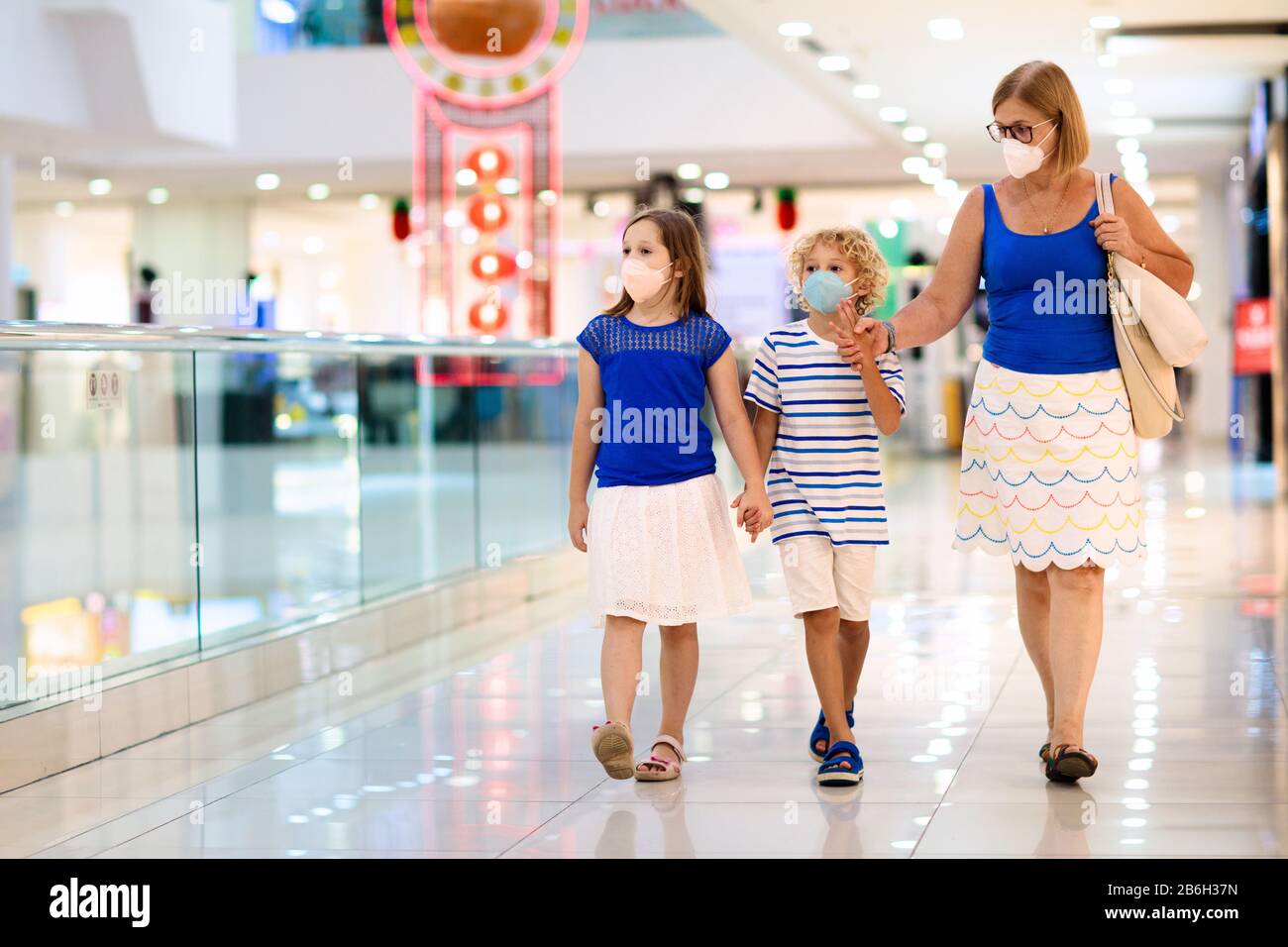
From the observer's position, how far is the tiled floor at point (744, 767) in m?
3.01

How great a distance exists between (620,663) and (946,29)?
835 cm

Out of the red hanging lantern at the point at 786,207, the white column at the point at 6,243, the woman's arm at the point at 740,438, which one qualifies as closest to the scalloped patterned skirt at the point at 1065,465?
the woman's arm at the point at 740,438

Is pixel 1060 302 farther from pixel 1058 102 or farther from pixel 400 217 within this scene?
pixel 400 217

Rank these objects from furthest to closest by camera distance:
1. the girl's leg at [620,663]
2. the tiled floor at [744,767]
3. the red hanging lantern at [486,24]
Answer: the red hanging lantern at [486,24], the girl's leg at [620,663], the tiled floor at [744,767]

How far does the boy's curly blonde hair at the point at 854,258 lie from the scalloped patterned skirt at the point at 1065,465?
298mm

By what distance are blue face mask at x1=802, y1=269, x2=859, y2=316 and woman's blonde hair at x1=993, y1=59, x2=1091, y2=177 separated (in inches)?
19.6

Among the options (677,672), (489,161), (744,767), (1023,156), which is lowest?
(744,767)

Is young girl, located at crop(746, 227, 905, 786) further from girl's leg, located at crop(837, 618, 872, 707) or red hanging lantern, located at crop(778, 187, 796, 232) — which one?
red hanging lantern, located at crop(778, 187, 796, 232)

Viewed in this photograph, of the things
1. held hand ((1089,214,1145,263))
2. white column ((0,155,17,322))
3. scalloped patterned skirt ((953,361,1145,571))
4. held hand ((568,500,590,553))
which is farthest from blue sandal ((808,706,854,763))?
white column ((0,155,17,322))

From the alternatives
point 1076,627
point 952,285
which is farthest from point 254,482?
point 1076,627

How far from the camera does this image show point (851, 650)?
12.2ft

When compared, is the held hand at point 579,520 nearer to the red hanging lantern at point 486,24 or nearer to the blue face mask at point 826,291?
the blue face mask at point 826,291

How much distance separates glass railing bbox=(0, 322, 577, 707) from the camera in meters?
4.89

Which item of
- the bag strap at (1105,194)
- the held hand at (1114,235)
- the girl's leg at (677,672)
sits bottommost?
the girl's leg at (677,672)
